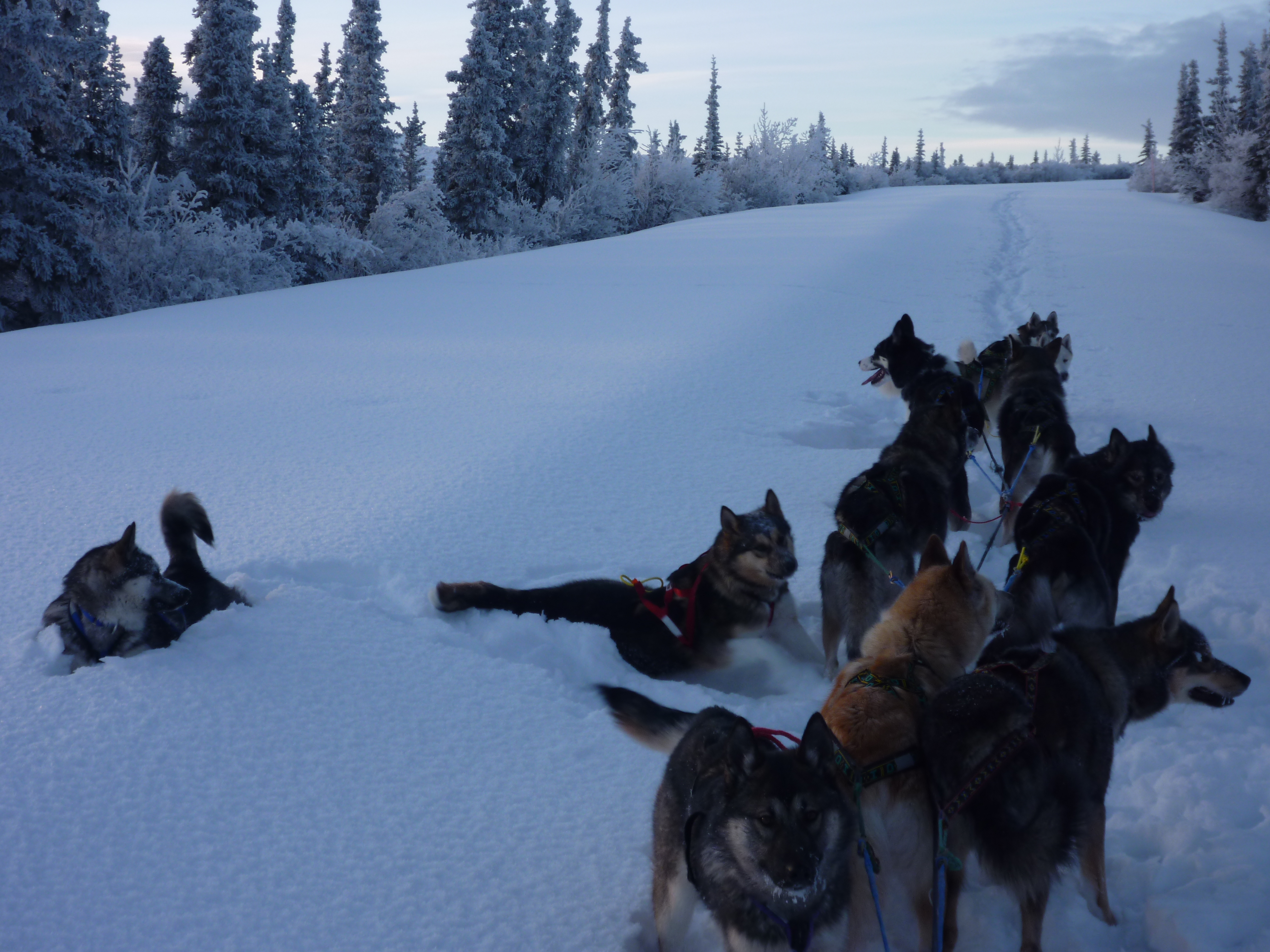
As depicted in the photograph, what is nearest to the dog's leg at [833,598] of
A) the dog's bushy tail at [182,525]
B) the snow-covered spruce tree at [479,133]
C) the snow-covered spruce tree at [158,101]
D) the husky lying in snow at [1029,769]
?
the husky lying in snow at [1029,769]

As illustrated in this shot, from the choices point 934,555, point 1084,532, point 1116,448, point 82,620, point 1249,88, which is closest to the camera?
point 934,555

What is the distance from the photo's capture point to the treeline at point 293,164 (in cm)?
1539

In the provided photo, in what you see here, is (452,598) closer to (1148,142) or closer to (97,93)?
(97,93)

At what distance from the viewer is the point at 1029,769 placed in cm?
221

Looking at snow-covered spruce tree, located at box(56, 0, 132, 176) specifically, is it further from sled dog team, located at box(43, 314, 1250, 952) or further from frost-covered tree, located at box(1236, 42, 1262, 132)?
frost-covered tree, located at box(1236, 42, 1262, 132)

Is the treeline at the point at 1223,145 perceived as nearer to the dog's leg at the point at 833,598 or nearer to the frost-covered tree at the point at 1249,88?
the frost-covered tree at the point at 1249,88

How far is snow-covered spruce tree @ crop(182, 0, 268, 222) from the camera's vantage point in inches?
895

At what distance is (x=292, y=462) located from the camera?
5465 millimetres

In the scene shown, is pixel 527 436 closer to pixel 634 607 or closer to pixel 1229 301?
pixel 634 607

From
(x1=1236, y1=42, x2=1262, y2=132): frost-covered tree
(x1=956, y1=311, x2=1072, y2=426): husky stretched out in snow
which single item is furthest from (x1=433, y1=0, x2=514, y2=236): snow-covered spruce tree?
(x1=1236, y1=42, x2=1262, y2=132): frost-covered tree

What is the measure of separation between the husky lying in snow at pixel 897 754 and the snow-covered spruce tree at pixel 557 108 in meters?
32.1

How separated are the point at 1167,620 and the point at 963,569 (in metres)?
0.72

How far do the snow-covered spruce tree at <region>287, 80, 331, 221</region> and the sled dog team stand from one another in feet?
78.4

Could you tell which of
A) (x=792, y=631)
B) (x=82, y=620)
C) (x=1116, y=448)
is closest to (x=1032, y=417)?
(x=1116, y=448)
